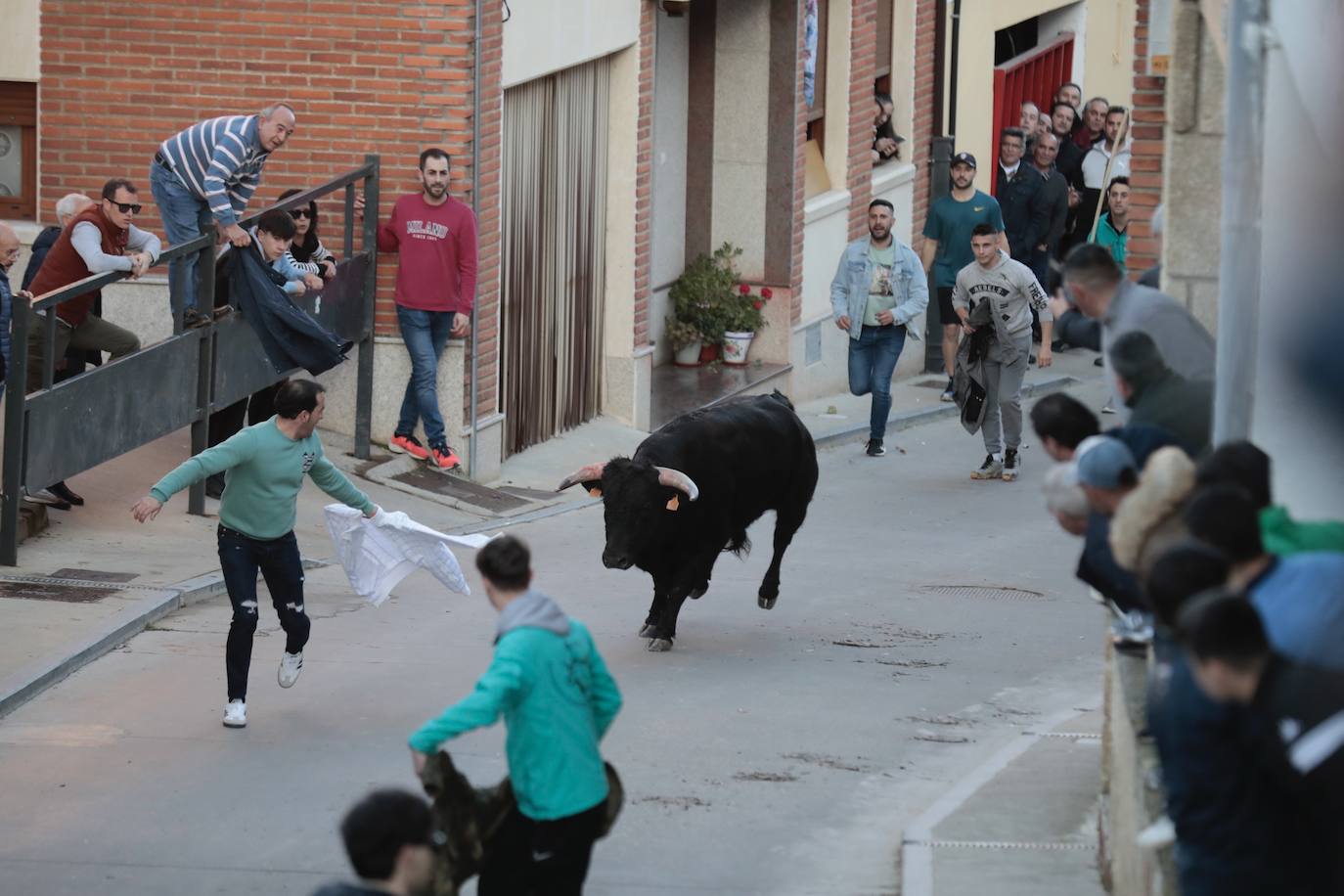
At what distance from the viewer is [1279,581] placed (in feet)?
16.7

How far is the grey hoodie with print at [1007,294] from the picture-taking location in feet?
53.6

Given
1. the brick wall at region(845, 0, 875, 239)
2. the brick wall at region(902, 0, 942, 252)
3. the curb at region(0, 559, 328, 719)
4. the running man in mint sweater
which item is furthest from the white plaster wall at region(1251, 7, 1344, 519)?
the brick wall at region(902, 0, 942, 252)

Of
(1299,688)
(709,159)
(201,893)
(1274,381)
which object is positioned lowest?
(201,893)

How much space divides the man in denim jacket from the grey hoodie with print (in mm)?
1049

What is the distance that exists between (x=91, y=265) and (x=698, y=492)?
4326 millimetres

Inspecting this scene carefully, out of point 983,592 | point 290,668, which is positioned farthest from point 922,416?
point 290,668

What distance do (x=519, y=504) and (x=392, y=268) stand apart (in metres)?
1.97

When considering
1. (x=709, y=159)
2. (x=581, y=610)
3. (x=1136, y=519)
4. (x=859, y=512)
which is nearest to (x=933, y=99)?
(x=709, y=159)

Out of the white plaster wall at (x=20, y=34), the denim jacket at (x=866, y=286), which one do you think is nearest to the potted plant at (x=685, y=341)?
the denim jacket at (x=866, y=286)

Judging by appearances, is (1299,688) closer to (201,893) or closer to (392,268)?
(201,893)

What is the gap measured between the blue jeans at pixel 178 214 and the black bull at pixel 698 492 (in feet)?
12.6

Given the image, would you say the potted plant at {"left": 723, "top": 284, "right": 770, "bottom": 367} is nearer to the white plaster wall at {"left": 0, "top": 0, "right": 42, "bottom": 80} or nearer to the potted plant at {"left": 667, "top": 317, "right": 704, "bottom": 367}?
the potted plant at {"left": 667, "top": 317, "right": 704, "bottom": 367}

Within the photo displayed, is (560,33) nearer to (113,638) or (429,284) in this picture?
(429,284)

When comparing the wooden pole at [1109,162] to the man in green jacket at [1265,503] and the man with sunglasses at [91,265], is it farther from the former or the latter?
the man in green jacket at [1265,503]
